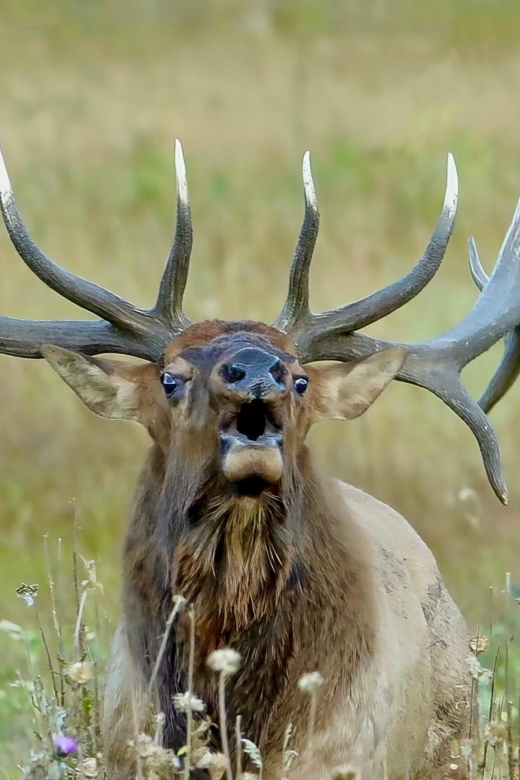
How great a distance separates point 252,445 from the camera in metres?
3.97

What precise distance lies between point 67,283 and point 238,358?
95cm

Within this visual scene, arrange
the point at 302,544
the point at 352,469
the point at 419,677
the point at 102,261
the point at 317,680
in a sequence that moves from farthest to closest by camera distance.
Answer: the point at 102,261 < the point at 352,469 < the point at 419,677 < the point at 302,544 < the point at 317,680

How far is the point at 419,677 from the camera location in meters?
4.70

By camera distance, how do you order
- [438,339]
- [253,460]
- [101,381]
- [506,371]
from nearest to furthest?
[253,460]
[101,381]
[438,339]
[506,371]

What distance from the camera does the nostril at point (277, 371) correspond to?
13.2 ft

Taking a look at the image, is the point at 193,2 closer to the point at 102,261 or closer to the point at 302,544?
the point at 102,261

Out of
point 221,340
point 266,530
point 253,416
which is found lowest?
point 266,530

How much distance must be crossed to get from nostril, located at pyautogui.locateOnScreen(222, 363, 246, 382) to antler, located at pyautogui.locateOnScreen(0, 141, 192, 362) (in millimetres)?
711

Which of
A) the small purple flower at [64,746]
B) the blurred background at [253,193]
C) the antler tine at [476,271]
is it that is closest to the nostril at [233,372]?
the small purple flower at [64,746]

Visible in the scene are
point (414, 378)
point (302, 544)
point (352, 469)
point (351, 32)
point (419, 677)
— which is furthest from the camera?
point (351, 32)

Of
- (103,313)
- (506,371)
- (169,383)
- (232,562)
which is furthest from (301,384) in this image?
(506,371)

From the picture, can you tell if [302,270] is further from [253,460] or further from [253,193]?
[253,193]

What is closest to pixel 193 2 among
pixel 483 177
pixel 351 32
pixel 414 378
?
pixel 351 32

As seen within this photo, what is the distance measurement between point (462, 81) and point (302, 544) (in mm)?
13057
